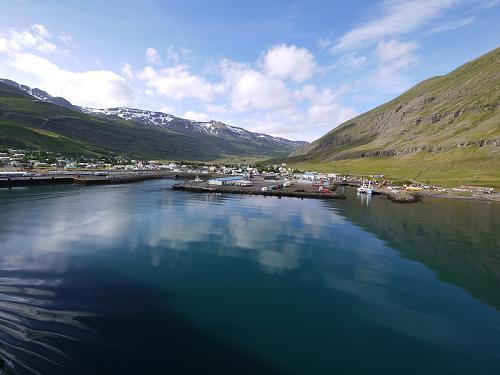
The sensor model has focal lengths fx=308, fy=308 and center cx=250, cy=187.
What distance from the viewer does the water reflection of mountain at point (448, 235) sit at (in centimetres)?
4044

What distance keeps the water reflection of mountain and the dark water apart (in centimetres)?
42

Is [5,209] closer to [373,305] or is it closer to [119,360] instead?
[119,360]

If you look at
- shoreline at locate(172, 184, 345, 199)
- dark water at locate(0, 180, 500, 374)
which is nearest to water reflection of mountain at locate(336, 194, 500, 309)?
dark water at locate(0, 180, 500, 374)

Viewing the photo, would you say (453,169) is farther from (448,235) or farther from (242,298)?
(242,298)

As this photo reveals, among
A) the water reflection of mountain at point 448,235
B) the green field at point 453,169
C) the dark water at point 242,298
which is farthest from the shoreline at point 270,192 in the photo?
the green field at point 453,169

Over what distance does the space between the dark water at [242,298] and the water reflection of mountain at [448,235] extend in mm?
424

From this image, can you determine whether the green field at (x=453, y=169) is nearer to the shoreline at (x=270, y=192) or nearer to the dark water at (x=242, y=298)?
the shoreline at (x=270, y=192)

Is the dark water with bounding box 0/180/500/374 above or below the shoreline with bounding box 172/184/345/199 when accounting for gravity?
below

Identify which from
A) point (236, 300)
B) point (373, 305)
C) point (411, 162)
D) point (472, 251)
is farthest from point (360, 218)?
point (411, 162)

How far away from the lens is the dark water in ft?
72.2

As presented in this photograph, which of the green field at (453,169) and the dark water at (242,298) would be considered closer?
the dark water at (242,298)

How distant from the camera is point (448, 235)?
61969 millimetres

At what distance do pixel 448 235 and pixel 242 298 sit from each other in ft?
167

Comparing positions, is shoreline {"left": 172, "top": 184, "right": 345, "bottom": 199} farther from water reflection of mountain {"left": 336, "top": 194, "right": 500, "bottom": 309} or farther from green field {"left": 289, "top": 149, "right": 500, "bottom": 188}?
green field {"left": 289, "top": 149, "right": 500, "bottom": 188}
